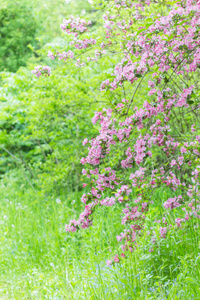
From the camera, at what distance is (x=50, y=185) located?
17.0ft

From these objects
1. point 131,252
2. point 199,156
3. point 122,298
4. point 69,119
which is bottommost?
point 122,298

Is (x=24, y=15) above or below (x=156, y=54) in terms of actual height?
above

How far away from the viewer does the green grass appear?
8.11 feet

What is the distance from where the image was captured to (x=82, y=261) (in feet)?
11.1

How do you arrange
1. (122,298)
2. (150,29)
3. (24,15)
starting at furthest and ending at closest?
(24,15) < (122,298) < (150,29)

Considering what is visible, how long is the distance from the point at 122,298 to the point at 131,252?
0.40 metres

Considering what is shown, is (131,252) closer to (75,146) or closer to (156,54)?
(156,54)

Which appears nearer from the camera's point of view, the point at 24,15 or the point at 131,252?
the point at 131,252

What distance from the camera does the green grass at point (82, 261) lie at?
2.47m

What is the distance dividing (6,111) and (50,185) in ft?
5.68

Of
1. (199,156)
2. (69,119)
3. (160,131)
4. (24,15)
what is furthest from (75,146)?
(24,15)

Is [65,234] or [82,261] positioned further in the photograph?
[65,234]

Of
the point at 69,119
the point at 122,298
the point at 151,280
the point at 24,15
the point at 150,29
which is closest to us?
the point at 150,29

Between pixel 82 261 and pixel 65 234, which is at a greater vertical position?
pixel 65 234
